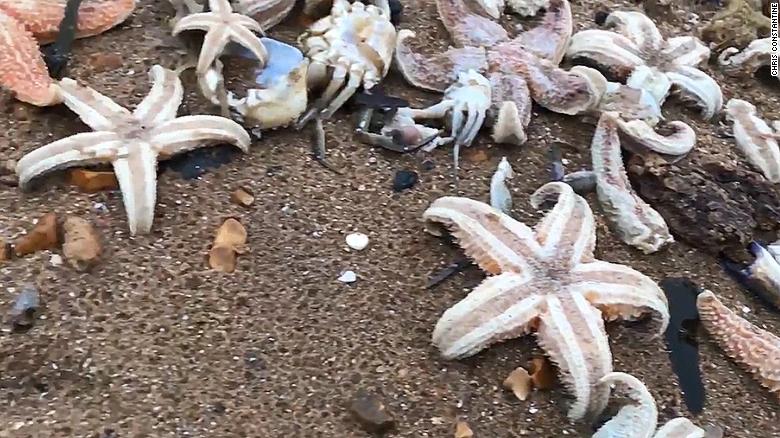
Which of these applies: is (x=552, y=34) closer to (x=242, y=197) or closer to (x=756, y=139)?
(x=756, y=139)

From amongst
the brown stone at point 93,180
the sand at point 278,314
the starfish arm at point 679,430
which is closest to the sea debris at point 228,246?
the sand at point 278,314

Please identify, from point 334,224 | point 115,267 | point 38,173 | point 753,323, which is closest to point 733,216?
point 753,323

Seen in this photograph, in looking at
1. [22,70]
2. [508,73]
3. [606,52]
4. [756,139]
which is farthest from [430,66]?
[22,70]

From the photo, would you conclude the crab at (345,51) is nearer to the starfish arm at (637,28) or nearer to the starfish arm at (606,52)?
the starfish arm at (606,52)

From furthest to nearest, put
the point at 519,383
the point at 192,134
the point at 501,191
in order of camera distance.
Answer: the point at 501,191
the point at 192,134
the point at 519,383

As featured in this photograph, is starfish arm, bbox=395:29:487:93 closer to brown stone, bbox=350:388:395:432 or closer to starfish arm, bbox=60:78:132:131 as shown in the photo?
starfish arm, bbox=60:78:132:131

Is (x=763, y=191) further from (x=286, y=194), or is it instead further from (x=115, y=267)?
(x=115, y=267)

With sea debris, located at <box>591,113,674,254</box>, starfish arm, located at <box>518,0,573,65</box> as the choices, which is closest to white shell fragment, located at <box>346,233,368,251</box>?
sea debris, located at <box>591,113,674,254</box>
